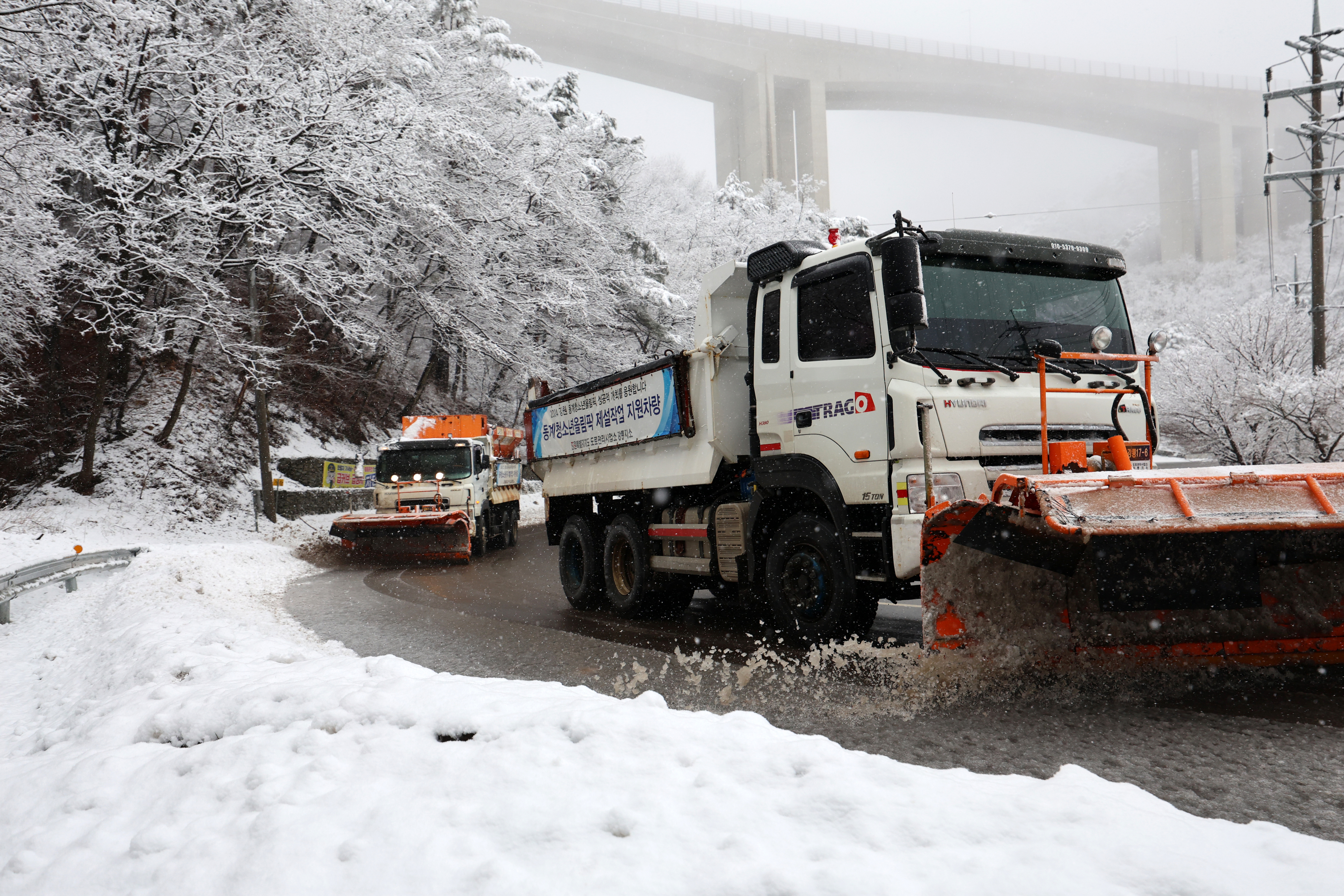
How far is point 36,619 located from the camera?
32.0 feet

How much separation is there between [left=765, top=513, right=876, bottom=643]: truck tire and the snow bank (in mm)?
2290

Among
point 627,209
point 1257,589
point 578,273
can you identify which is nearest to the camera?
point 1257,589

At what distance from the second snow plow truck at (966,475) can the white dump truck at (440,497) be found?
8642 millimetres

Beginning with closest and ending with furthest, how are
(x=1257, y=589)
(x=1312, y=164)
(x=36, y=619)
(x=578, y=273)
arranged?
(x=1257, y=589) → (x=36, y=619) → (x=1312, y=164) → (x=578, y=273)

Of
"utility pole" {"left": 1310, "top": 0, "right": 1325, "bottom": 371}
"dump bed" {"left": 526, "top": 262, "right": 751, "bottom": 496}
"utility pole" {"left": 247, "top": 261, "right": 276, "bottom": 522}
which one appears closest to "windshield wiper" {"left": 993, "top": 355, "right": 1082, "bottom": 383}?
"dump bed" {"left": 526, "top": 262, "right": 751, "bottom": 496}

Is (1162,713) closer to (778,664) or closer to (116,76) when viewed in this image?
(778,664)

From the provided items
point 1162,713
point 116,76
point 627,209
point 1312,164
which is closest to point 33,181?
point 116,76

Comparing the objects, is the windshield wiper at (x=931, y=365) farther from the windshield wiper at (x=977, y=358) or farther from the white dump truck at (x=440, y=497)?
the white dump truck at (x=440, y=497)

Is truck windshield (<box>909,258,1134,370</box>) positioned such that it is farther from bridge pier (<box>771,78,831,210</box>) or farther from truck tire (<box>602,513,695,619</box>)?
bridge pier (<box>771,78,831,210</box>)

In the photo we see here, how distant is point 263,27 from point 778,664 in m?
19.3

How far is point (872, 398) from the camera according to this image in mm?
5840

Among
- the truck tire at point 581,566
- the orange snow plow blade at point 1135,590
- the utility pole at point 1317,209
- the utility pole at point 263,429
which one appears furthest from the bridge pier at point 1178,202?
the orange snow plow blade at point 1135,590

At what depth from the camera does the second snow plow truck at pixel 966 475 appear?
14.8 feet

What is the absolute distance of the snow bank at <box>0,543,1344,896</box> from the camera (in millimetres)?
2359
